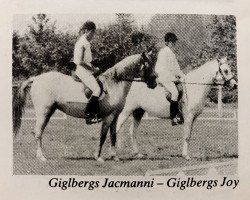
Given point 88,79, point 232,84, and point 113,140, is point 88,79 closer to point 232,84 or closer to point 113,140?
point 113,140

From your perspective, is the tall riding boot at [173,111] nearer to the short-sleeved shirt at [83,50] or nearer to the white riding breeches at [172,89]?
the white riding breeches at [172,89]

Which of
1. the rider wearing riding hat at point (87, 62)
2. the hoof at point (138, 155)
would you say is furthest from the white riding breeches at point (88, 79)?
the hoof at point (138, 155)

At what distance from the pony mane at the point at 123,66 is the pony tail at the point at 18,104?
0.11 metres

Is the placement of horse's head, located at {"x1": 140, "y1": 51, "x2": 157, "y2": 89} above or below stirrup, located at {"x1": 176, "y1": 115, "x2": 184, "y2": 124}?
above

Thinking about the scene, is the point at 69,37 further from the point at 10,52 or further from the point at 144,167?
the point at 144,167

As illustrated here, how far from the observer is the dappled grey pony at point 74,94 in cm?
117

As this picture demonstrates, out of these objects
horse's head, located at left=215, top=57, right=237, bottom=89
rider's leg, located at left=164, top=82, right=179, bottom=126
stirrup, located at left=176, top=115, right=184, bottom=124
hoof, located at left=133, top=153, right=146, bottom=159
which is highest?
horse's head, located at left=215, top=57, right=237, bottom=89

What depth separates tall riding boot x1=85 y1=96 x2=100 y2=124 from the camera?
3.84ft

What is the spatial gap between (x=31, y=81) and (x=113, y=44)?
0.13 m

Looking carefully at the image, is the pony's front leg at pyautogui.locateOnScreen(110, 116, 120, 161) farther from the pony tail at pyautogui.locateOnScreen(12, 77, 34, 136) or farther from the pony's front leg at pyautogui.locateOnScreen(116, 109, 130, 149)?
the pony tail at pyautogui.locateOnScreen(12, 77, 34, 136)

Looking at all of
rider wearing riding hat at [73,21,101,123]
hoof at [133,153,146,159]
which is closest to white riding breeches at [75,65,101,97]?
rider wearing riding hat at [73,21,101,123]

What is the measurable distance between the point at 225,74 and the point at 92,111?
0.20 metres

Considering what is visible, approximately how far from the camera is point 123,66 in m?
1.17

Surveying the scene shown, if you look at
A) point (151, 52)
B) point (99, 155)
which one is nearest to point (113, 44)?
point (151, 52)
